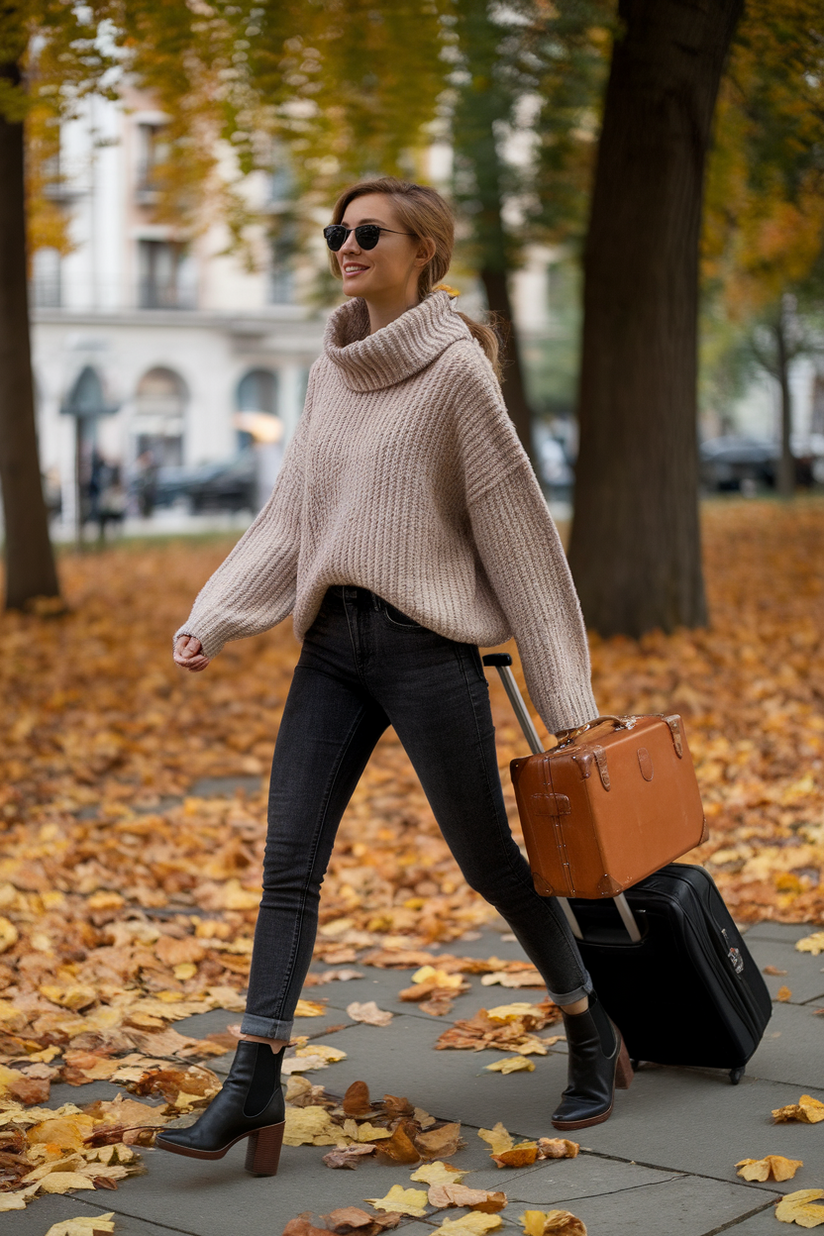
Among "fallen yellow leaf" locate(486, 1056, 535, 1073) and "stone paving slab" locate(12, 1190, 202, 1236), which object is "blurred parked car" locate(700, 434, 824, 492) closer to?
"fallen yellow leaf" locate(486, 1056, 535, 1073)

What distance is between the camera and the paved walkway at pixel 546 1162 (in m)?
2.80

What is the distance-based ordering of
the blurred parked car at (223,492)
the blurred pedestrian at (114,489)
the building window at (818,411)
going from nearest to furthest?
the blurred pedestrian at (114,489), the blurred parked car at (223,492), the building window at (818,411)

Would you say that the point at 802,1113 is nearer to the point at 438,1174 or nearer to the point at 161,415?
the point at 438,1174

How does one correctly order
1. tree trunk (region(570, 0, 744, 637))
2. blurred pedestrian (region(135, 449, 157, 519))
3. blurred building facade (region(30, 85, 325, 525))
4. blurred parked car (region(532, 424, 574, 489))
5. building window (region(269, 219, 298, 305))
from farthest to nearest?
blurred building facade (region(30, 85, 325, 525)), blurred parked car (region(532, 424, 574, 489)), blurred pedestrian (region(135, 449, 157, 519)), building window (region(269, 219, 298, 305)), tree trunk (region(570, 0, 744, 637))

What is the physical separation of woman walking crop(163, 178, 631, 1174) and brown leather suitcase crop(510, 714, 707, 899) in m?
0.09

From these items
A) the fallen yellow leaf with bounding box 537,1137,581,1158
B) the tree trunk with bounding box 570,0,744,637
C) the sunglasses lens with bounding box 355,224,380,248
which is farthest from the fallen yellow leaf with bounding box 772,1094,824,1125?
the tree trunk with bounding box 570,0,744,637

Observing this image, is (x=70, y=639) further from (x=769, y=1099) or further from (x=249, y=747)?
(x=769, y=1099)

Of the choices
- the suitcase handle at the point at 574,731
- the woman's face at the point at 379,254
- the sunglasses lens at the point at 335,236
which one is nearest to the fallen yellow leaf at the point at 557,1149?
the suitcase handle at the point at 574,731

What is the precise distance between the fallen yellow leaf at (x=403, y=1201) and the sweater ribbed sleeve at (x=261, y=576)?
3.89 ft

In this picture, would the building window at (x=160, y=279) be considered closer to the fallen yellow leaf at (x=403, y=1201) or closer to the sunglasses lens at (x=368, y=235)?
the sunglasses lens at (x=368, y=235)

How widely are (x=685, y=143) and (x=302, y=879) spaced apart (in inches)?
285

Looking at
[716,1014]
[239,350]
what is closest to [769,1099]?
[716,1014]

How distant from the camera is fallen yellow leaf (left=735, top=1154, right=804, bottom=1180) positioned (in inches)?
113

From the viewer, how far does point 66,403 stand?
20.8 metres
